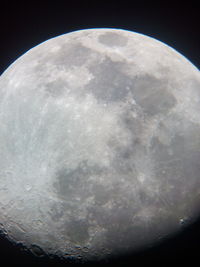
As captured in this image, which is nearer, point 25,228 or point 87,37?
point 25,228

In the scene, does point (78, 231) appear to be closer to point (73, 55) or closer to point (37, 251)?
point (37, 251)

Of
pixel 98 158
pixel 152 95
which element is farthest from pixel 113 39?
pixel 98 158

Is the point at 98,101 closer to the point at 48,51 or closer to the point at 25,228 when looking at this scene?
the point at 48,51

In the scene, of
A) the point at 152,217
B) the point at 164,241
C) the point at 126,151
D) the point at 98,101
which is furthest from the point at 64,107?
the point at 164,241

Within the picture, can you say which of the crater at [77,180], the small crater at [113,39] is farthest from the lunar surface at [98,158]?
the small crater at [113,39]

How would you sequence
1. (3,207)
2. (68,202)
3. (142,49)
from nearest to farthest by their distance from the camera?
1. (68,202)
2. (3,207)
3. (142,49)
